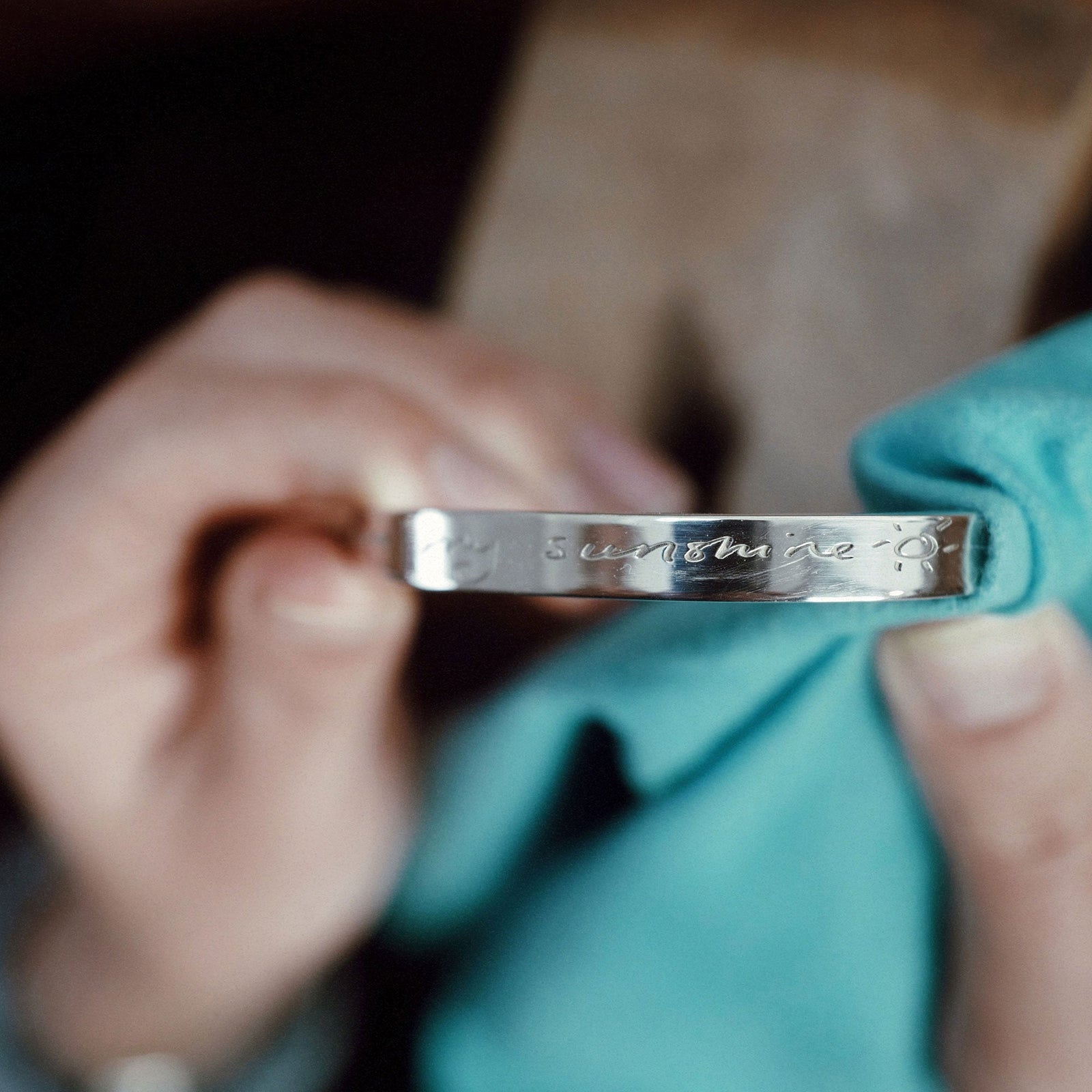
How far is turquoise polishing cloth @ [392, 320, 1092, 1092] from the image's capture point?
0.27 metres

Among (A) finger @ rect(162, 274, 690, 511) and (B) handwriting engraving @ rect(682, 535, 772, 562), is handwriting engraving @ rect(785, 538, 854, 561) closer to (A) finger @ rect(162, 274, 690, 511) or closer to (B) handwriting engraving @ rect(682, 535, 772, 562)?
(B) handwriting engraving @ rect(682, 535, 772, 562)

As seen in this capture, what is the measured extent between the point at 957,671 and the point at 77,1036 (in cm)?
45

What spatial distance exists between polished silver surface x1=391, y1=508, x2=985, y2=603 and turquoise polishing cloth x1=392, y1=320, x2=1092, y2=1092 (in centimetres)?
4

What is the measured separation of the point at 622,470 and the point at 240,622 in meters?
0.19

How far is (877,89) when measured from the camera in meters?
0.42

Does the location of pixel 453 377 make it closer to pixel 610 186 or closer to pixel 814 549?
pixel 610 186

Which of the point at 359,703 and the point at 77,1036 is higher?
the point at 359,703

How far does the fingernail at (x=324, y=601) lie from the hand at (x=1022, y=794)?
172 millimetres

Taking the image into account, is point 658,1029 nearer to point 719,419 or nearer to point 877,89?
point 719,419

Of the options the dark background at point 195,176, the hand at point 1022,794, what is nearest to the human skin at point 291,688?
the hand at point 1022,794

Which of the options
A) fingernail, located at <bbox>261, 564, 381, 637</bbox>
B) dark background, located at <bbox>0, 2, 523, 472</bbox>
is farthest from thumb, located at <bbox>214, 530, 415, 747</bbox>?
dark background, located at <bbox>0, 2, 523, 472</bbox>

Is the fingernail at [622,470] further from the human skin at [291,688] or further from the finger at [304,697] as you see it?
the finger at [304,697]

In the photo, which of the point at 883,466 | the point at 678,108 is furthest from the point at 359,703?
the point at 678,108

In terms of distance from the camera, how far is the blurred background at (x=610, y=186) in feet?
1.36
